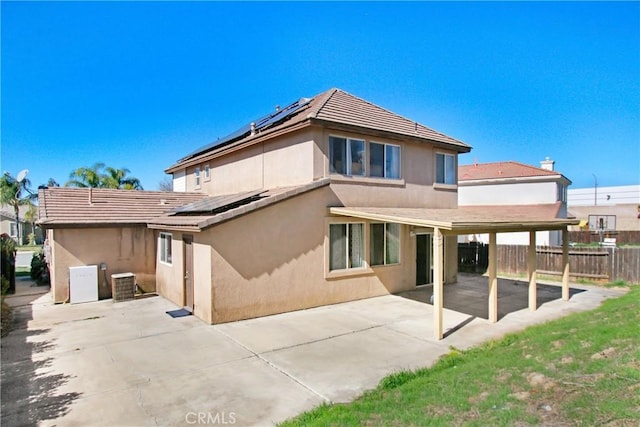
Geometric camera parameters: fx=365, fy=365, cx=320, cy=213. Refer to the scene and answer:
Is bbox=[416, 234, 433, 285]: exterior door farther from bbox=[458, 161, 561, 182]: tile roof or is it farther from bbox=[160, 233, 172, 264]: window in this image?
bbox=[458, 161, 561, 182]: tile roof

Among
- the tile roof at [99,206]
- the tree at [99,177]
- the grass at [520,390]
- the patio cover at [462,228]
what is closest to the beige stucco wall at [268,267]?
the patio cover at [462,228]

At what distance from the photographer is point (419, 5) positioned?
11.6 m

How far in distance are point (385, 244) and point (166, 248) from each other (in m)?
7.89

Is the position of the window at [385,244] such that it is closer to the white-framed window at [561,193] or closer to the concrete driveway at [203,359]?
the concrete driveway at [203,359]

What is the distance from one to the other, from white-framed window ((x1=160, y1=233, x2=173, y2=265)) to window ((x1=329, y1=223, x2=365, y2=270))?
553 centimetres

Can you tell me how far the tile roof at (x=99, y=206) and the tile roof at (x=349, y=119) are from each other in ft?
14.2

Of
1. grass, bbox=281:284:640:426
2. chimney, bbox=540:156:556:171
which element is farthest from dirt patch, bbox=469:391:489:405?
chimney, bbox=540:156:556:171

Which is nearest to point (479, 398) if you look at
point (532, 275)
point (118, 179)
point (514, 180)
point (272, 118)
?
point (532, 275)

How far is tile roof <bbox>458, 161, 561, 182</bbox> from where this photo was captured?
82.1ft

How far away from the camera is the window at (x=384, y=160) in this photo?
13.1 meters

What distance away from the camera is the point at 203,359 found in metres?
7.22

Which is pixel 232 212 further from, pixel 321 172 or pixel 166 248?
pixel 166 248

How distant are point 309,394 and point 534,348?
4433 mm

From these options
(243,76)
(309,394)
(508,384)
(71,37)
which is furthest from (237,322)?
(243,76)
